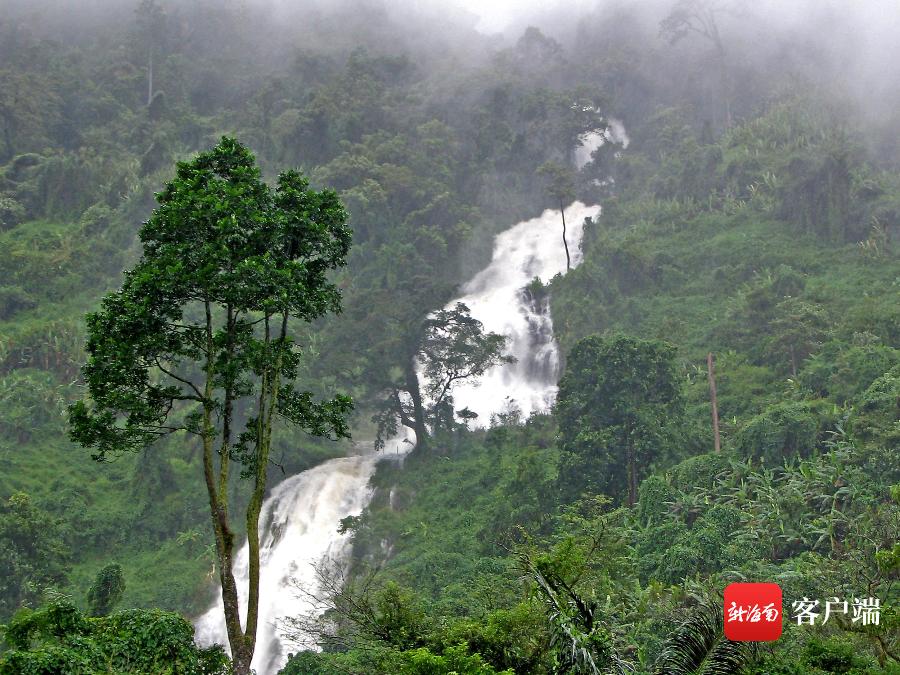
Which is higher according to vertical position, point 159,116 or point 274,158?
point 159,116

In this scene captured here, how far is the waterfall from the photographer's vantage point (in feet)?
124

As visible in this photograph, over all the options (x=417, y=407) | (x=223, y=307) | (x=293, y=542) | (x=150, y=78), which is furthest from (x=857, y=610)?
(x=150, y=78)

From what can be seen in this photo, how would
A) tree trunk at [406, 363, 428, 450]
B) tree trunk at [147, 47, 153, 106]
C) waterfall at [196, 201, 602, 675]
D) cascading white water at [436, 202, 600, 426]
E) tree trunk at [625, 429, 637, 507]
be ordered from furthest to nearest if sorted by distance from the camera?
tree trunk at [147, 47, 153, 106], cascading white water at [436, 202, 600, 426], tree trunk at [406, 363, 428, 450], waterfall at [196, 201, 602, 675], tree trunk at [625, 429, 637, 507]

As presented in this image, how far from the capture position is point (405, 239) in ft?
194

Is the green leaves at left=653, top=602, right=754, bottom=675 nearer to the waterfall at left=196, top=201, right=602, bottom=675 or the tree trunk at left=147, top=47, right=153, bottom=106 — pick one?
the waterfall at left=196, top=201, right=602, bottom=675

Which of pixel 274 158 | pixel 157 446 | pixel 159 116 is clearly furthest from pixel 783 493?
pixel 159 116

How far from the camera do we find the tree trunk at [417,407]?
44.4 meters

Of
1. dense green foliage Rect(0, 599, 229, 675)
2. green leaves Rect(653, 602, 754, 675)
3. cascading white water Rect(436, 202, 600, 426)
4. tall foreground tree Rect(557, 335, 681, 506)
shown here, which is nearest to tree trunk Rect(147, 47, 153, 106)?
cascading white water Rect(436, 202, 600, 426)

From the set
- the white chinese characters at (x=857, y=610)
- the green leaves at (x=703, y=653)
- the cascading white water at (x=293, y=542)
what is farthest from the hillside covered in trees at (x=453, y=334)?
the cascading white water at (x=293, y=542)

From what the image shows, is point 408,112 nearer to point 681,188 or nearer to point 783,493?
point 681,188

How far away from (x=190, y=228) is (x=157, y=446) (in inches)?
1189

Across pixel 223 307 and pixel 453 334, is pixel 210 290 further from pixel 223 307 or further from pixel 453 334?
pixel 453 334
